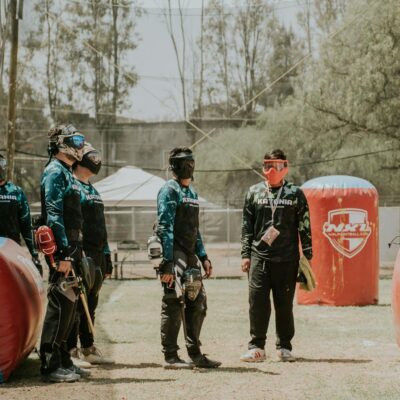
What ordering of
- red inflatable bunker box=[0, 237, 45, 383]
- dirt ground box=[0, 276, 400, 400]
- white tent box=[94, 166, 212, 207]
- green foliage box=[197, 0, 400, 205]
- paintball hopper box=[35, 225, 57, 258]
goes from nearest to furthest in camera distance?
dirt ground box=[0, 276, 400, 400] < paintball hopper box=[35, 225, 57, 258] < red inflatable bunker box=[0, 237, 45, 383] < white tent box=[94, 166, 212, 207] < green foliage box=[197, 0, 400, 205]

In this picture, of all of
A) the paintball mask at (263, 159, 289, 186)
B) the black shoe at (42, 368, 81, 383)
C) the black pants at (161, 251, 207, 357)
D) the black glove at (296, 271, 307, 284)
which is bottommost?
the black shoe at (42, 368, 81, 383)

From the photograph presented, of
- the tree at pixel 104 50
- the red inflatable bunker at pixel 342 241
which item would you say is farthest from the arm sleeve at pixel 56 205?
the tree at pixel 104 50

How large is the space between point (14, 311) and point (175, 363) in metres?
1.60

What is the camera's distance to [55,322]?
6.19 metres

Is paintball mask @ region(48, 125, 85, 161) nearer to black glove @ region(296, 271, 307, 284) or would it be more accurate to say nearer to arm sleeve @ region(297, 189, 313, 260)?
arm sleeve @ region(297, 189, 313, 260)

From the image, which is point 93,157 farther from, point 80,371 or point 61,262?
point 80,371

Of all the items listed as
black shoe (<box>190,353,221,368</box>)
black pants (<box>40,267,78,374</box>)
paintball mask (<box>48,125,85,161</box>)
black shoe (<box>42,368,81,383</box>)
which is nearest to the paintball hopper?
black pants (<box>40,267,78,374</box>)

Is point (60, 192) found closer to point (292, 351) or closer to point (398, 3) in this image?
point (292, 351)

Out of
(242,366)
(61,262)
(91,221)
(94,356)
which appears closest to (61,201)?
(61,262)

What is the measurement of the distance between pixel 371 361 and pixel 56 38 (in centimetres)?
2602

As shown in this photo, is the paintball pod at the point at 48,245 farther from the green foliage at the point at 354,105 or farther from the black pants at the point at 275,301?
the green foliage at the point at 354,105

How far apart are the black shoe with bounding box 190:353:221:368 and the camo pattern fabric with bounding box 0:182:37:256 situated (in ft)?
8.35

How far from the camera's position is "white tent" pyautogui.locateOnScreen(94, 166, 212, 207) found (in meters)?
21.1

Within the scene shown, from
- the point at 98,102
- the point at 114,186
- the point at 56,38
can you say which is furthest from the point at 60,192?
the point at 98,102
